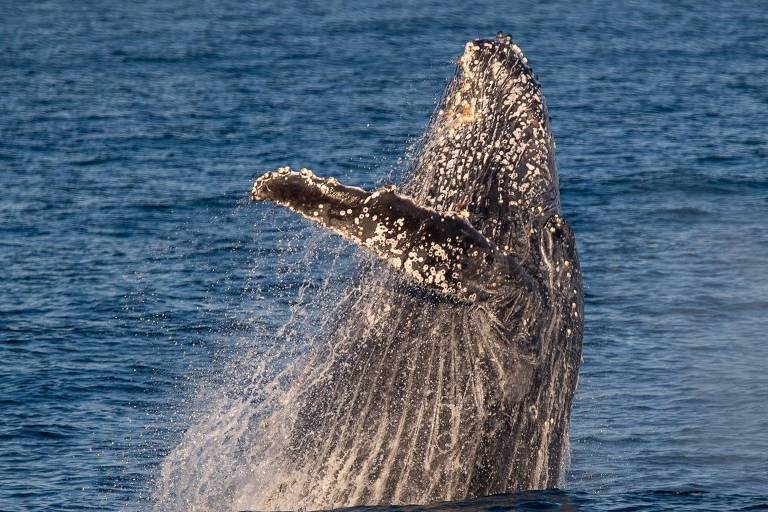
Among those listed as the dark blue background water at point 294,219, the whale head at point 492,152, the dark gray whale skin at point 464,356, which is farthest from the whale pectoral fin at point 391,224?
the dark blue background water at point 294,219

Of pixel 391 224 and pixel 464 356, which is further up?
pixel 391 224

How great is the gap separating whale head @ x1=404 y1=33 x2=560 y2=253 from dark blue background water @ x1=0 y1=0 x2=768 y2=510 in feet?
7.04

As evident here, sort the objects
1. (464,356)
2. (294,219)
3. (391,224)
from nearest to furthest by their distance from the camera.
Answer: (391,224)
(464,356)
(294,219)

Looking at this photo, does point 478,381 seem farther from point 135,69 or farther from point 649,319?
point 135,69

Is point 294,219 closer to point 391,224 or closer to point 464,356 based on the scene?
point 464,356

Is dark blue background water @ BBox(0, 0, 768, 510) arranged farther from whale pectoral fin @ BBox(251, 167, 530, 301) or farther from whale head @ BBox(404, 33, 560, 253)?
whale head @ BBox(404, 33, 560, 253)

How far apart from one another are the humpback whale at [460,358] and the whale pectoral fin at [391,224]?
412mm

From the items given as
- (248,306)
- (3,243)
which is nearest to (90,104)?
(3,243)

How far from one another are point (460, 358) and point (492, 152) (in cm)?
168

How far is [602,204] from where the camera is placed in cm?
2875

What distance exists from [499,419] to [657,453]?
5.08m

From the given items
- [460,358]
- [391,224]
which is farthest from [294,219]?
[391,224]

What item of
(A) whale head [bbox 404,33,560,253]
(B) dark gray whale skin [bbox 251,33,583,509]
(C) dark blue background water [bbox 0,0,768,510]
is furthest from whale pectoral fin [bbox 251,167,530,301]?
(C) dark blue background water [bbox 0,0,768,510]

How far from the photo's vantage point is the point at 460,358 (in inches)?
452
